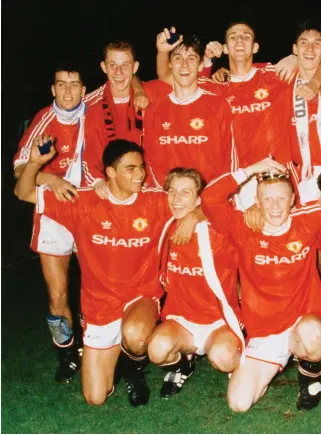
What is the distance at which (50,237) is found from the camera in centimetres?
428

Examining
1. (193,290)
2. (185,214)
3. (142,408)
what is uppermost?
(185,214)

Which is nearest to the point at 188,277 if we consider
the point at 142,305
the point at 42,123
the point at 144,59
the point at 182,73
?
the point at 142,305

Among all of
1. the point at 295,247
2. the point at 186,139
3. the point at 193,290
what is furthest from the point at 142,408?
the point at 186,139

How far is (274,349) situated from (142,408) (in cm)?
95

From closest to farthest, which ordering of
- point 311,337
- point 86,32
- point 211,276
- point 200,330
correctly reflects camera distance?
point 311,337, point 211,276, point 200,330, point 86,32

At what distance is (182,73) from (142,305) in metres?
1.72

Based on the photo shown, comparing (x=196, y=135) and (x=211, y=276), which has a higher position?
(x=196, y=135)

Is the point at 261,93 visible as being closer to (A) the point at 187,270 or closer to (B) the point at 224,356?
(A) the point at 187,270

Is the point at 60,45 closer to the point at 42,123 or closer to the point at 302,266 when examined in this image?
the point at 42,123

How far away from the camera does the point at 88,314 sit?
3979 millimetres

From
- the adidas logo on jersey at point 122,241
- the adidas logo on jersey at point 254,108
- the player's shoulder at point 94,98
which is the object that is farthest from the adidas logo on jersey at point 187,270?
the player's shoulder at point 94,98

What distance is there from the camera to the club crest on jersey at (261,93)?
411 cm

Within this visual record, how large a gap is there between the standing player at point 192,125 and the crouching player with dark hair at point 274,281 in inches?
18.5

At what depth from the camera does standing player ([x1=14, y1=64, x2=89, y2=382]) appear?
167 inches
